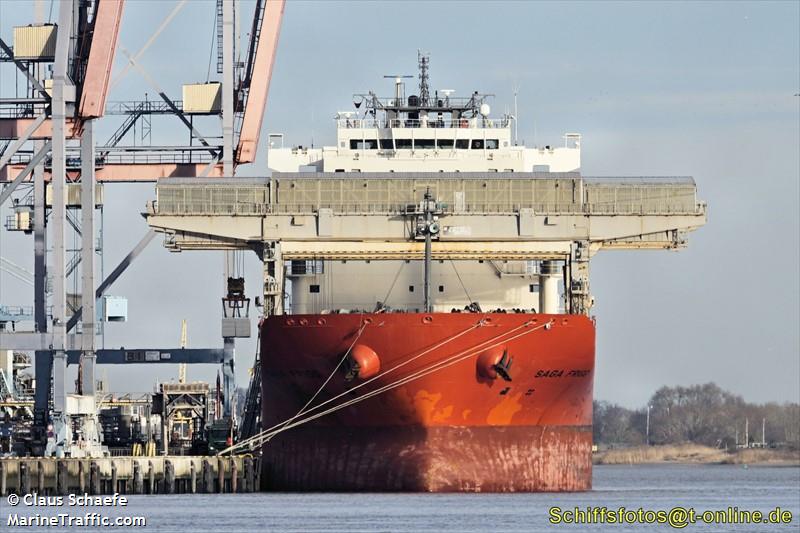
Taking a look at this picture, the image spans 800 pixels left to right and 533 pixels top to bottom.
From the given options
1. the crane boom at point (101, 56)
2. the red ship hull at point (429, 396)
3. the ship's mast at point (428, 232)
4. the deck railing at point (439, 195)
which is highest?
the crane boom at point (101, 56)

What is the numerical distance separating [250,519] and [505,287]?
57.8 ft

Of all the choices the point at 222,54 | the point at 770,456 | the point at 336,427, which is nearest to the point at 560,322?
the point at 336,427

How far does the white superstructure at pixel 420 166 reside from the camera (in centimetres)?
6738

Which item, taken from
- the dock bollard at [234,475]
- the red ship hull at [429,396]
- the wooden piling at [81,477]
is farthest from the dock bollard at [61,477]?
the red ship hull at [429,396]

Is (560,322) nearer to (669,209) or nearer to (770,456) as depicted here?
(669,209)

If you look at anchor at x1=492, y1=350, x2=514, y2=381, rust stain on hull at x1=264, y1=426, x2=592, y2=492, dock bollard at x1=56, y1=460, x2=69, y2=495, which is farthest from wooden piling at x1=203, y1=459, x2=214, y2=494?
anchor at x1=492, y1=350, x2=514, y2=381

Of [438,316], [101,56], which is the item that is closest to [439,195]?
[438,316]

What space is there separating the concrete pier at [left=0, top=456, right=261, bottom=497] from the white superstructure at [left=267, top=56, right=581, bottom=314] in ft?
18.4

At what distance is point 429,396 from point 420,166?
12278 millimetres

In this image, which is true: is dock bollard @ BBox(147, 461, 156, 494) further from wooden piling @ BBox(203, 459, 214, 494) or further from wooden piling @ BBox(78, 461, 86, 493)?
wooden piling @ BBox(78, 461, 86, 493)

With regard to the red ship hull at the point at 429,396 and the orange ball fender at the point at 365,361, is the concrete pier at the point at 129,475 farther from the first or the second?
the orange ball fender at the point at 365,361

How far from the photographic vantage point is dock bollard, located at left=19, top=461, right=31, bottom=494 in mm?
61406

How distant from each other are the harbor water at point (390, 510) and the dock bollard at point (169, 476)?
1204 millimetres

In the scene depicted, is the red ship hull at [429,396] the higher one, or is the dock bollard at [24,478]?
the red ship hull at [429,396]
